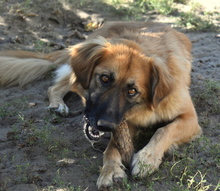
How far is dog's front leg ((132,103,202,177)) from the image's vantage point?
3.45m

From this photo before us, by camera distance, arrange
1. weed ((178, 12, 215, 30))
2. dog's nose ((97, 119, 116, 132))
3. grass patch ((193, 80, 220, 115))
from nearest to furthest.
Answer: dog's nose ((97, 119, 116, 132)) → grass patch ((193, 80, 220, 115)) → weed ((178, 12, 215, 30))

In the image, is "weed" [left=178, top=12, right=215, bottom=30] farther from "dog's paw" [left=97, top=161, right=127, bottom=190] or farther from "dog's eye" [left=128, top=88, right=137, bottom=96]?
"dog's paw" [left=97, top=161, right=127, bottom=190]

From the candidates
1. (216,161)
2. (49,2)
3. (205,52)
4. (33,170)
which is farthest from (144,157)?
(49,2)

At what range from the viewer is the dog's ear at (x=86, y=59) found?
392 cm

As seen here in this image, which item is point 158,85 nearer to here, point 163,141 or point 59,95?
point 163,141

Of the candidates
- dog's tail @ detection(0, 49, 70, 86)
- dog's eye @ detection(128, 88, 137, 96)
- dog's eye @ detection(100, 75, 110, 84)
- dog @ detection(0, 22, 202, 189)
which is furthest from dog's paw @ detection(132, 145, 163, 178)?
dog's tail @ detection(0, 49, 70, 86)

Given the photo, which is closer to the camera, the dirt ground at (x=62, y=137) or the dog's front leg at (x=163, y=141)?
the dirt ground at (x=62, y=137)

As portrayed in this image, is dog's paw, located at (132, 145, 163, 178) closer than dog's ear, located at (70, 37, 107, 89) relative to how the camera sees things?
Yes

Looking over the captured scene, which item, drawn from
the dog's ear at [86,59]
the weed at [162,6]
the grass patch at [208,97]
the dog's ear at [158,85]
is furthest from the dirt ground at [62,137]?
the weed at [162,6]

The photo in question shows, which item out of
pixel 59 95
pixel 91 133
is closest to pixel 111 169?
pixel 91 133

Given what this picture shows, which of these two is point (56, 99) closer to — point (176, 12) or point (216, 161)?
point (216, 161)

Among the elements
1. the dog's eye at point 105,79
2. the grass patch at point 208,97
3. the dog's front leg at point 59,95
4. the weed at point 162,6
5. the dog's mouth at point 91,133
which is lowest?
the dog's front leg at point 59,95

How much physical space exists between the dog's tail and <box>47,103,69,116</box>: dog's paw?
889 mm

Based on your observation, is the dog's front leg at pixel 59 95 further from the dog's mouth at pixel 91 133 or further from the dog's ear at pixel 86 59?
the dog's mouth at pixel 91 133
